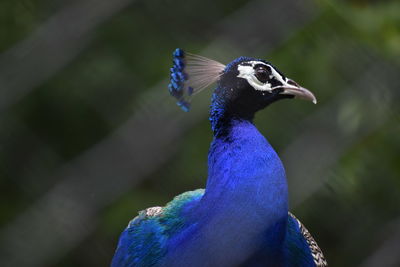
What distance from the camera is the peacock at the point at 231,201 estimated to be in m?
1.41

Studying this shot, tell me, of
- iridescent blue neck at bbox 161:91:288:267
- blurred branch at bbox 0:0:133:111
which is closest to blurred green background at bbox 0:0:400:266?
iridescent blue neck at bbox 161:91:288:267

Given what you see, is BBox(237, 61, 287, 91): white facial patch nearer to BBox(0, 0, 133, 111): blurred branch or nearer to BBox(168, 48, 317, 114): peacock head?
BBox(168, 48, 317, 114): peacock head

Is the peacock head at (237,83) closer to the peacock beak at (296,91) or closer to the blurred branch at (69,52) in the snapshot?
the peacock beak at (296,91)

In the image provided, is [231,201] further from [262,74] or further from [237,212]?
[262,74]

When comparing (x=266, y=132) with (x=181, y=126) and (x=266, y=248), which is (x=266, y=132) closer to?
(x=266, y=248)

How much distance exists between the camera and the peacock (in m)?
1.41

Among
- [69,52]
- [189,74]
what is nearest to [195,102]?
[189,74]

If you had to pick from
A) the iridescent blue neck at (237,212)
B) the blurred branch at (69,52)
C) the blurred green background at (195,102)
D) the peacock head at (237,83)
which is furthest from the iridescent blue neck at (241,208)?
the blurred branch at (69,52)

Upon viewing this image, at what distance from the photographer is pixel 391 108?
1852 mm

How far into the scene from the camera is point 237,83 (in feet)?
5.49

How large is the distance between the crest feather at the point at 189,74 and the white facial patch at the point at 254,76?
0.06 m

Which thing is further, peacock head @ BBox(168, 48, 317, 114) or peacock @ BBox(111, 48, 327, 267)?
peacock head @ BBox(168, 48, 317, 114)

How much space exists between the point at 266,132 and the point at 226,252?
106 cm

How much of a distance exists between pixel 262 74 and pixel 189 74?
7.7 inches
